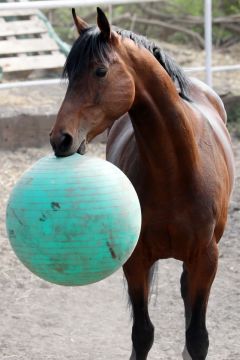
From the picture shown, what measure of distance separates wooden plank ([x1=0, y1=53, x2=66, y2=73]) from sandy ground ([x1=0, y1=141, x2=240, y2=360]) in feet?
12.0

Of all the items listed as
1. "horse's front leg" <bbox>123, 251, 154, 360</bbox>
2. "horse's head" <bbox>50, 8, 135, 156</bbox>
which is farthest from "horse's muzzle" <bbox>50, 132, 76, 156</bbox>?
"horse's front leg" <bbox>123, 251, 154, 360</bbox>

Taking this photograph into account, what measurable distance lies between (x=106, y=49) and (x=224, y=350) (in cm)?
208

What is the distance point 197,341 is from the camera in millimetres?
4008

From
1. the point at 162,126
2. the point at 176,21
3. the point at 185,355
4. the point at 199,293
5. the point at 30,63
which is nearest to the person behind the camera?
the point at 162,126

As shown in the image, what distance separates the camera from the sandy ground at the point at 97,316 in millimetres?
Result: 4625

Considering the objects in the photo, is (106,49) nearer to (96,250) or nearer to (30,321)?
(96,250)

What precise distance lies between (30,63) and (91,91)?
21.0 ft

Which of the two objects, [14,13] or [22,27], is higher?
[14,13]

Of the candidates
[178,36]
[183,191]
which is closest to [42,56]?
[178,36]

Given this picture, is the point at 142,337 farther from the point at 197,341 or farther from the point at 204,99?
the point at 204,99

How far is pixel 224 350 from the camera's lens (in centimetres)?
461

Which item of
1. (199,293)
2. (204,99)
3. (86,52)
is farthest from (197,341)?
(86,52)

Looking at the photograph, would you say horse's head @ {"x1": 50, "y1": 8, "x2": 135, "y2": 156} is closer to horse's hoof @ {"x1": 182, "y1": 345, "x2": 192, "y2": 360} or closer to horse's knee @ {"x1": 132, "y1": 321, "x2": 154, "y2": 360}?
horse's knee @ {"x1": 132, "y1": 321, "x2": 154, "y2": 360}

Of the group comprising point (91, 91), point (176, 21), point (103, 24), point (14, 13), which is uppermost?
point (103, 24)
